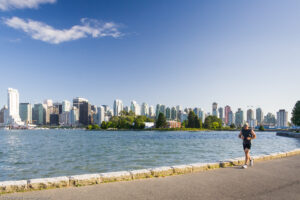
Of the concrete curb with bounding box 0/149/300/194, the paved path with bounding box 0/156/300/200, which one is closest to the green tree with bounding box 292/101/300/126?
the concrete curb with bounding box 0/149/300/194

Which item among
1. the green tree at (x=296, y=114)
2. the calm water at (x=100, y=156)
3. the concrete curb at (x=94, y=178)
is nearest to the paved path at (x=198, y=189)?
the concrete curb at (x=94, y=178)

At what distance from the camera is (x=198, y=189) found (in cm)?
770

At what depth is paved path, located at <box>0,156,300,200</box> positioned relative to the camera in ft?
22.8

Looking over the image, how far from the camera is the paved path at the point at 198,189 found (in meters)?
6.95

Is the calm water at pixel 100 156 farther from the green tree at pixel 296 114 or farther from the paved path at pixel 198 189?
the green tree at pixel 296 114

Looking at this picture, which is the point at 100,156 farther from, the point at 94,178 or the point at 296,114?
the point at 296,114

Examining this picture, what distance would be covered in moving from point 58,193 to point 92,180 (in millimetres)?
1334

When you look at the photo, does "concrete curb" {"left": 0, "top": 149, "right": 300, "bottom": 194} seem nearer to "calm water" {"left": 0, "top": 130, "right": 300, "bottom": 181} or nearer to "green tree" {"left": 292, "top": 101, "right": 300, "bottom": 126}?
"calm water" {"left": 0, "top": 130, "right": 300, "bottom": 181}

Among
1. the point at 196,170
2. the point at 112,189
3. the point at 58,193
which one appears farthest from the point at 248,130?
the point at 58,193

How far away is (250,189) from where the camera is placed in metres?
7.69

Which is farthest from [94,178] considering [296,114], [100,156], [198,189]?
[296,114]

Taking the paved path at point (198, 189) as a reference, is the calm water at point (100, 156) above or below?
below

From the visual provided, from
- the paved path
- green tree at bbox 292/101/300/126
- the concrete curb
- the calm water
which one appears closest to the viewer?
the paved path

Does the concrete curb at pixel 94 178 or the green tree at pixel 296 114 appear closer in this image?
the concrete curb at pixel 94 178
